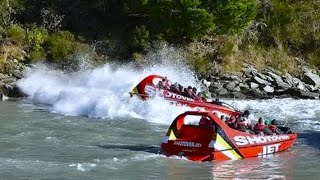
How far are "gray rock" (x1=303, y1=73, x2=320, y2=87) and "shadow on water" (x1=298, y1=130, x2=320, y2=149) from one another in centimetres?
1347

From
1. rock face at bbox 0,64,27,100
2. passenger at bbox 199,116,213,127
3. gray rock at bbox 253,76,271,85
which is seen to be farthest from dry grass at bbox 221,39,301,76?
passenger at bbox 199,116,213,127

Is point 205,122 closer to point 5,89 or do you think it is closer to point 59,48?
point 5,89

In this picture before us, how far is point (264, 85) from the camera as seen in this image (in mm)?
34531

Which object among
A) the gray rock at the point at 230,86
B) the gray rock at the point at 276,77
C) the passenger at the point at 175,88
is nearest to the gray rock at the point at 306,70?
the gray rock at the point at 276,77

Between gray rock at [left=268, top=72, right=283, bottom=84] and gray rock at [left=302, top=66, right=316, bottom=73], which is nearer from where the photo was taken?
gray rock at [left=268, top=72, right=283, bottom=84]

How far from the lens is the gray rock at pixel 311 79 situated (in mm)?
35884

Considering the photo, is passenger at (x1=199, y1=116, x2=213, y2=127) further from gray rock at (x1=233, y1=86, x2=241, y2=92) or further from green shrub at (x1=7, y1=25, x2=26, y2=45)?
green shrub at (x1=7, y1=25, x2=26, y2=45)

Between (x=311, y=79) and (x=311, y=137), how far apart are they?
15137 mm

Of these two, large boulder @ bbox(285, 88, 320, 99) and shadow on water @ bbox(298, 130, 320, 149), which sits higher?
large boulder @ bbox(285, 88, 320, 99)

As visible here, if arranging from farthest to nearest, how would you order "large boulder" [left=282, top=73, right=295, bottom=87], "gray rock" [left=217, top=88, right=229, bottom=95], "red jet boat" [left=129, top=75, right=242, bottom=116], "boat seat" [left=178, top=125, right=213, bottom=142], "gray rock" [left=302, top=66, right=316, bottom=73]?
1. "gray rock" [left=302, top=66, right=316, bottom=73]
2. "large boulder" [left=282, top=73, right=295, bottom=87]
3. "gray rock" [left=217, top=88, right=229, bottom=95]
4. "red jet boat" [left=129, top=75, right=242, bottom=116]
5. "boat seat" [left=178, top=125, right=213, bottom=142]

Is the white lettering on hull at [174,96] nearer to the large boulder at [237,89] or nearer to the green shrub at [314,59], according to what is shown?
the large boulder at [237,89]

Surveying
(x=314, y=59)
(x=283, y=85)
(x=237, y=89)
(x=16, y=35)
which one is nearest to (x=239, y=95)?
(x=237, y=89)

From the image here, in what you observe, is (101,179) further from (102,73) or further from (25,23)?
(25,23)

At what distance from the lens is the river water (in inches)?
599
